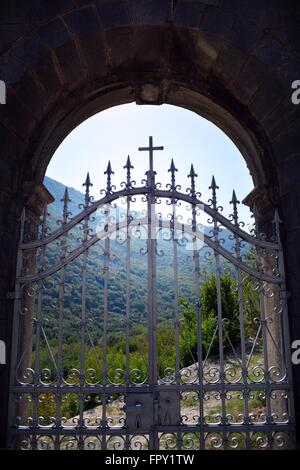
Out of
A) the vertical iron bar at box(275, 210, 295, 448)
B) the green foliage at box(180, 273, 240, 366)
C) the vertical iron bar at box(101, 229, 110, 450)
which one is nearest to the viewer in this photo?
the vertical iron bar at box(101, 229, 110, 450)

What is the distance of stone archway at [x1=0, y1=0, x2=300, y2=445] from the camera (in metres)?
3.88

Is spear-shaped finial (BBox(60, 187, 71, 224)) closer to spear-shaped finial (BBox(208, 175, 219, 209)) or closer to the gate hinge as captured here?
spear-shaped finial (BBox(208, 175, 219, 209))

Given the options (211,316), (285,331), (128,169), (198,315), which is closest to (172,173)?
(128,169)

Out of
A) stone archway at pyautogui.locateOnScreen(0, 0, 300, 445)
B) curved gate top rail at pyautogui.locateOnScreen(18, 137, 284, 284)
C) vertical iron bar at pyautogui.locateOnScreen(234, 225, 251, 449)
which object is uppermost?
stone archway at pyautogui.locateOnScreen(0, 0, 300, 445)

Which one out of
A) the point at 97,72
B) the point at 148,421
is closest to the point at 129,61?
the point at 97,72

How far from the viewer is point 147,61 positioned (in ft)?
14.2

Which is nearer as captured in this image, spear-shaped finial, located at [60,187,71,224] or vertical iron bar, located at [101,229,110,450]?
vertical iron bar, located at [101,229,110,450]

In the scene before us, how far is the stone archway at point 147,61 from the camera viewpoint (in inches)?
153

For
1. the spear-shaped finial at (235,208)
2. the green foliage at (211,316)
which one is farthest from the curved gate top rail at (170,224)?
the green foliage at (211,316)

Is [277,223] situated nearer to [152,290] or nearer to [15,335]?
[152,290]

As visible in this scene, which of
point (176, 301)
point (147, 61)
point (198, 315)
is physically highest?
point (147, 61)

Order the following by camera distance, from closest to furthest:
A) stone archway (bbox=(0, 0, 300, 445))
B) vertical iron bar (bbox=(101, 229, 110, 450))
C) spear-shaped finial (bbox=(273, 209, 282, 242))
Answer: vertical iron bar (bbox=(101, 229, 110, 450)), spear-shaped finial (bbox=(273, 209, 282, 242)), stone archway (bbox=(0, 0, 300, 445))

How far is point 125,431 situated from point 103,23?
3766 millimetres

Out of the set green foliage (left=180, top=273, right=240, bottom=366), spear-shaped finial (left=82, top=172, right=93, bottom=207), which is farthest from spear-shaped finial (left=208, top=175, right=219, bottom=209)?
green foliage (left=180, top=273, right=240, bottom=366)
